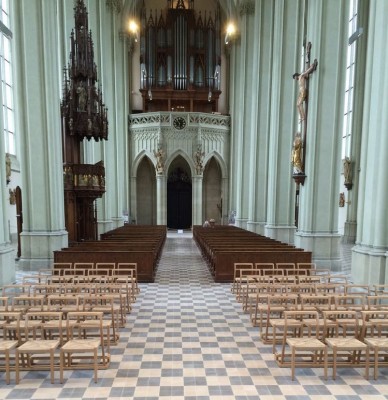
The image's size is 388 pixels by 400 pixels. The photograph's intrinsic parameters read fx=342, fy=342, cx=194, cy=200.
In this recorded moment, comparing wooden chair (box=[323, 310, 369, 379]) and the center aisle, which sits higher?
wooden chair (box=[323, 310, 369, 379])

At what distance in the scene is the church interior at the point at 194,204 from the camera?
4973mm

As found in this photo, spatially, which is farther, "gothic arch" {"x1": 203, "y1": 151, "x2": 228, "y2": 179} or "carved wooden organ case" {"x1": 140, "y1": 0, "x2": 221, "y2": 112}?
"carved wooden organ case" {"x1": 140, "y1": 0, "x2": 221, "y2": 112}

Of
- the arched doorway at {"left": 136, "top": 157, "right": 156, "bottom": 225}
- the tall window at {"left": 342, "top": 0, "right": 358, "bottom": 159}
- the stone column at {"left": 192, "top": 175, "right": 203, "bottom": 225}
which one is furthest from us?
the arched doorway at {"left": 136, "top": 157, "right": 156, "bottom": 225}

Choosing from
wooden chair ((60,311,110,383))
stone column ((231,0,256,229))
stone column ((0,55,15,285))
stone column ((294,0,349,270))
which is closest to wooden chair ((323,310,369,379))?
wooden chair ((60,311,110,383))

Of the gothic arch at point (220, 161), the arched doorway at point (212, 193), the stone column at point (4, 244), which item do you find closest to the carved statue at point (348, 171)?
the gothic arch at point (220, 161)

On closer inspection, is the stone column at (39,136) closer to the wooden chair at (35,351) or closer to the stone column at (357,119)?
the wooden chair at (35,351)

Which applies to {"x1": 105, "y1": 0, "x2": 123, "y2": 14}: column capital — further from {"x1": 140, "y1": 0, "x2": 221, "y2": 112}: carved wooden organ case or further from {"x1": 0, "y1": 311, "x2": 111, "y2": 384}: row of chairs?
{"x1": 0, "y1": 311, "x2": 111, "y2": 384}: row of chairs

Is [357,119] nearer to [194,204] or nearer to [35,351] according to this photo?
[194,204]

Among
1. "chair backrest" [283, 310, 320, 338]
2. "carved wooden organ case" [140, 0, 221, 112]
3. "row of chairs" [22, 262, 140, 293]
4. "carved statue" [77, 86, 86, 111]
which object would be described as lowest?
"row of chairs" [22, 262, 140, 293]

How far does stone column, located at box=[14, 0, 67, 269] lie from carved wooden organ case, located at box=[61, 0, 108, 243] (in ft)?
4.51

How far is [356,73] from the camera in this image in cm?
2008

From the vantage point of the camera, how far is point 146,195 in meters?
31.1

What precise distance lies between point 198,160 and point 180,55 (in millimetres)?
9436

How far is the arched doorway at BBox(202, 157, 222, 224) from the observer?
103 ft
